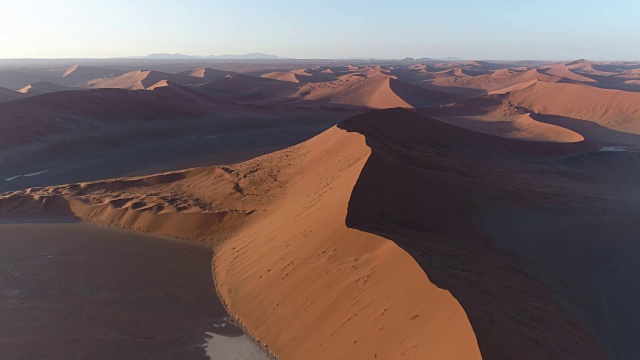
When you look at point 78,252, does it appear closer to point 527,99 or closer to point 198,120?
point 198,120

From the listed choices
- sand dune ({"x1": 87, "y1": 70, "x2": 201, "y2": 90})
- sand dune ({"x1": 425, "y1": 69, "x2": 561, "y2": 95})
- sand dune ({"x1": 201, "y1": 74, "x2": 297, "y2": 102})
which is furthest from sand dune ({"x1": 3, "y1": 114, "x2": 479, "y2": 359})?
sand dune ({"x1": 425, "y1": 69, "x2": 561, "y2": 95})

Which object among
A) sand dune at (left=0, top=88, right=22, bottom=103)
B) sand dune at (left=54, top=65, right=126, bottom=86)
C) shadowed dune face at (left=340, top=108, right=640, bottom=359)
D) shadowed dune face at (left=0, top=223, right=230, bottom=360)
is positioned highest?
shadowed dune face at (left=340, top=108, right=640, bottom=359)

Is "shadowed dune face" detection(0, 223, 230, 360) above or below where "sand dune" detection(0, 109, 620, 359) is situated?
below

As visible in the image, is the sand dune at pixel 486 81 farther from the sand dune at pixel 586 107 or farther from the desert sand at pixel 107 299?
the desert sand at pixel 107 299

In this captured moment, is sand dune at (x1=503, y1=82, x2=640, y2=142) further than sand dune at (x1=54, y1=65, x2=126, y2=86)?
No

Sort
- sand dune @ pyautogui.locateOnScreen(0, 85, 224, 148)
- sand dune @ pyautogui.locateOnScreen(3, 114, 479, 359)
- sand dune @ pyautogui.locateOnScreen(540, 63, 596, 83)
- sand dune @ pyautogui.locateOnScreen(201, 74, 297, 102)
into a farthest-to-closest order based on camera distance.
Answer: sand dune @ pyautogui.locateOnScreen(540, 63, 596, 83) → sand dune @ pyautogui.locateOnScreen(201, 74, 297, 102) → sand dune @ pyautogui.locateOnScreen(0, 85, 224, 148) → sand dune @ pyautogui.locateOnScreen(3, 114, 479, 359)

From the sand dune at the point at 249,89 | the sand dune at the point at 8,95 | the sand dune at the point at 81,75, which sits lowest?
the sand dune at the point at 81,75

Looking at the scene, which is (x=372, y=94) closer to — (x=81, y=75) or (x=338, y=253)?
(x=338, y=253)

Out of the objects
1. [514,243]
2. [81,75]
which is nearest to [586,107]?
[514,243]

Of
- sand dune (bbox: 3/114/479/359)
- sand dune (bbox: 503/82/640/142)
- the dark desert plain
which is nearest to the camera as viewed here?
sand dune (bbox: 3/114/479/359)

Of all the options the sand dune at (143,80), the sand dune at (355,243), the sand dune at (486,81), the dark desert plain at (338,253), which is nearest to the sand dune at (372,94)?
the sand dune at (486,81)

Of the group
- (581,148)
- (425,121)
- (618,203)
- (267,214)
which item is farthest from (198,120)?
(618,203)

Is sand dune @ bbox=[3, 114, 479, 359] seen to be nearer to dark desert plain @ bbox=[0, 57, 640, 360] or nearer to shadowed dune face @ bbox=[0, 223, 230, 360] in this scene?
dark desert plain @ bbox=[0, 57, 640, 360]
